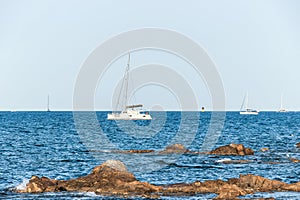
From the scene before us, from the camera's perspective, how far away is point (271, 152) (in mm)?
77500

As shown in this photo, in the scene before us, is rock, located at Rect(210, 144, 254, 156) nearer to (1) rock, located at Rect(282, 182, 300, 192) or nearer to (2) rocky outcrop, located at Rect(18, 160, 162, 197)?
(1) rock, located at Rect(282, 182, 300, 192)

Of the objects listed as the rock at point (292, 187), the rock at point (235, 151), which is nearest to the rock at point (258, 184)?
the rock at point (292, 187)

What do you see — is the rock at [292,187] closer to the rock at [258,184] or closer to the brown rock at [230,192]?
the rock at [258,184]

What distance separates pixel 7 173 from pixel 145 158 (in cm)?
1868

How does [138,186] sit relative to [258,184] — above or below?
below

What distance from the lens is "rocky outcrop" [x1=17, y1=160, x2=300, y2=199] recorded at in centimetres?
4184

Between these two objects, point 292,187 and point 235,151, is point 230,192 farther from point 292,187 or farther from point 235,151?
point 235,151

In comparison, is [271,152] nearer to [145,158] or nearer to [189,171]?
[145,158]

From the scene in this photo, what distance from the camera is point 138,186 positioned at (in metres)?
42.7

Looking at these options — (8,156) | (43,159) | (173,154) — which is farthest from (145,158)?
(8,156)

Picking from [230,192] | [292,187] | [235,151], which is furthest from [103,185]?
[235,151]

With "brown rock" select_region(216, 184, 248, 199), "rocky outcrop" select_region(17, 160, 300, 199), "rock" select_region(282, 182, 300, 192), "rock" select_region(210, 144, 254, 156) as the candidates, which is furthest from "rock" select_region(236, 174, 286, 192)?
"rock" select_region(210, 144, 254, 156)

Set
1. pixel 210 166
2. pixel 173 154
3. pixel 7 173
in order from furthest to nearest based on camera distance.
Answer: pixel 173 154
pixel 210 166
pixel 7 173

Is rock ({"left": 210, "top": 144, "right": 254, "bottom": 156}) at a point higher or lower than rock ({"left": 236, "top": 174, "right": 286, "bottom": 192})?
higher
